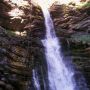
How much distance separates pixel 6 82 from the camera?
1526 centimetres

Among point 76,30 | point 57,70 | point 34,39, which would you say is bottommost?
point 57,70

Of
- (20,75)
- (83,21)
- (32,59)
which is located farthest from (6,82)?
(83,21)

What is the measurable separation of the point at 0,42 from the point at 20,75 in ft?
8.19

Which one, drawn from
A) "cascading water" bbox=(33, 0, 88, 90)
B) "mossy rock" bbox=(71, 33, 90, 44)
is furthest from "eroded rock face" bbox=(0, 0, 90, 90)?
"cascading water" bbox=(33, 0, 88, 90)

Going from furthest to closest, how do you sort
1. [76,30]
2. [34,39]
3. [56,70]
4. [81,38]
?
[76,30], [81,38], [34,39], [56,70]

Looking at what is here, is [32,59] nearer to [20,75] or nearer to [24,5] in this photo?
[20,75]

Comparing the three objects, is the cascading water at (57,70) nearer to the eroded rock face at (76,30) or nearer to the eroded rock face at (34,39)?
the eroded rock face at (34,39)

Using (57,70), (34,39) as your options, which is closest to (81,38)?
(34,39)

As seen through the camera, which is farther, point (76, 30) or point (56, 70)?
point (76, 30)

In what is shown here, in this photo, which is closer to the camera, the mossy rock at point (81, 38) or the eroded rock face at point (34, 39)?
the eroded rock face at point (34, 39)

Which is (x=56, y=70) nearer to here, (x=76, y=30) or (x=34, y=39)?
(x=34, y=39)

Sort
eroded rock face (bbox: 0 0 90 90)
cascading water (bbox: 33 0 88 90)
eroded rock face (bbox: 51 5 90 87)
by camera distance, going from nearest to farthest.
Answer: eroded rock face (bbox: 0 0 90 90), cascading water (bbox: 33 0 88 90), eroded rock face (bbox: 51 5 90 87)

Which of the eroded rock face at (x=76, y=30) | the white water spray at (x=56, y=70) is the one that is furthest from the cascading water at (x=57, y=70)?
the eroded rock face at (x=76, y=30)

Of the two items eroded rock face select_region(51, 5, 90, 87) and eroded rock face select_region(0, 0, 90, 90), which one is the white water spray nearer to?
eroded rock face select_region(0, 0, 90, 90)
